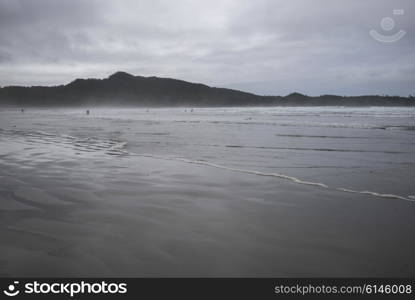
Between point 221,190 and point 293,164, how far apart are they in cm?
331

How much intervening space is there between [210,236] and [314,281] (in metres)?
1.24

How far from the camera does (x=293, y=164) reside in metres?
7.84

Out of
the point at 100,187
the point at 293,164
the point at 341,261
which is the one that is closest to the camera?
the point at 341,261

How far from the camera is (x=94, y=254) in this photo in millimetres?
2943

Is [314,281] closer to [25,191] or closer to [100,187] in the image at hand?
[100,187]

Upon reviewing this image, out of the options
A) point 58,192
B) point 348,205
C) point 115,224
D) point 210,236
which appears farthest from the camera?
point 58,192

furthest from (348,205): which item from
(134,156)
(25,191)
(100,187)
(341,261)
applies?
(134,156)

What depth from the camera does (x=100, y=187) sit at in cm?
541

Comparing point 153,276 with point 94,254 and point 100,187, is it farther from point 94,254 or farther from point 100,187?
point 100,187

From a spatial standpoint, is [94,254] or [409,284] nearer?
[409,284]

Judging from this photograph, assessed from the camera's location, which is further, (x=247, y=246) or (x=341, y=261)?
(x=247, y=246)

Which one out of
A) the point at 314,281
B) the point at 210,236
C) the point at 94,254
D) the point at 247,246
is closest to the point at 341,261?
the point at 314,281

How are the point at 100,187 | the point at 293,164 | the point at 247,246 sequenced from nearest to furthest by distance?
the point at 247,246 → the point at 100,187 → the point at 293,164

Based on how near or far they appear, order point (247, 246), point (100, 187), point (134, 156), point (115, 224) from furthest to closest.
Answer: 1. point (134, 156)
2. point (100, 187)
3. point (115, 224)
4. point (247, 246)
